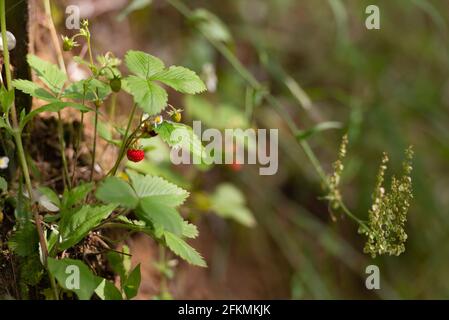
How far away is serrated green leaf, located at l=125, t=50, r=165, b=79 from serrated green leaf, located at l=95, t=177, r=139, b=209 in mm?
181

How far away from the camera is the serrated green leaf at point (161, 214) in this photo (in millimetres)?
808

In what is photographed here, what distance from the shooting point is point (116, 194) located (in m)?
0.81


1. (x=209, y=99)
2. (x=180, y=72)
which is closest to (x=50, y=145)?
(x=180, y=72)

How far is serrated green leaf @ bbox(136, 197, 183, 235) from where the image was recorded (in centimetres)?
81

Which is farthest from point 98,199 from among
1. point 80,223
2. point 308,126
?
point 308,126

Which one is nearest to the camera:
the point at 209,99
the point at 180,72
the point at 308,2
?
the point at 180,72

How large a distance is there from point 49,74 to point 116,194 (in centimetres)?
33

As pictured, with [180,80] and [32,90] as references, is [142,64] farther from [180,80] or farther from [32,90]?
[32,90]

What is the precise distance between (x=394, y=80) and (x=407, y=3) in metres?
0.34

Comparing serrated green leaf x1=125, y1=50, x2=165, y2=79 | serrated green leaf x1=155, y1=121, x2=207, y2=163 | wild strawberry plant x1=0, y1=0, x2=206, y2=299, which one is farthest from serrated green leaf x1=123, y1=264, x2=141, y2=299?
serrated green leaf x1=125, y1=50, x2=165, y2=79

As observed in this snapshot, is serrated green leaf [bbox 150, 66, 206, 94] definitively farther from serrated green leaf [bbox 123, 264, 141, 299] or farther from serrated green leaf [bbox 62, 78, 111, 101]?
serrated green leaf [bbox 123, 264, 141, 299]
